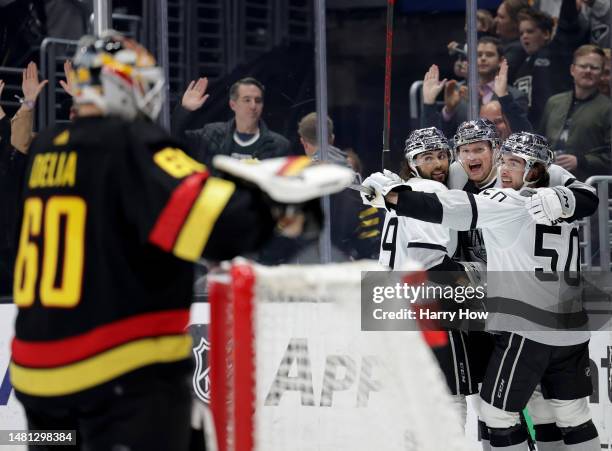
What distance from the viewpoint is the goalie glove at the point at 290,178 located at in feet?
6.07

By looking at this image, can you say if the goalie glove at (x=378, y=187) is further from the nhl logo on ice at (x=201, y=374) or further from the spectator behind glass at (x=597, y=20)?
the spectator behind glass at (x=597, y=20)

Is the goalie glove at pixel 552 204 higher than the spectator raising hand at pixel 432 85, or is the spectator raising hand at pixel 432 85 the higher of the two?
the spectator raising hand at pixel 432 85

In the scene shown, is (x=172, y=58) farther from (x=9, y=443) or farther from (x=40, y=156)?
(x=40, y=156)

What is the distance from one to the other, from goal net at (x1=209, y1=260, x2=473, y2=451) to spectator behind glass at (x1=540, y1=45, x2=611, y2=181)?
315 centimetres

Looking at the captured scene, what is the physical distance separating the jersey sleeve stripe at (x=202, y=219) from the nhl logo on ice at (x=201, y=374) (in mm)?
2910

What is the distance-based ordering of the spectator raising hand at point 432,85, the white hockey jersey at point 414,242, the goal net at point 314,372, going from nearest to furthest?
the goal net at point 314,372, the white hockey jersey at point 414,242, the spectator raising hand at point 432,85

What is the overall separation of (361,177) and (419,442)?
3.27 metres

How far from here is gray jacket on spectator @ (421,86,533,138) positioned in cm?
553

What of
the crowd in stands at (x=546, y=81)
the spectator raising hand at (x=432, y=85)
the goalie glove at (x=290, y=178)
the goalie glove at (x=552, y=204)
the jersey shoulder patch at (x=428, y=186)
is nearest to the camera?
the goalie glove at (x=290, y=178)

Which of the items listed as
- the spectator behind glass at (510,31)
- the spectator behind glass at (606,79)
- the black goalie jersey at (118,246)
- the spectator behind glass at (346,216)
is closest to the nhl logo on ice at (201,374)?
the spectator behind glass at (346,216)

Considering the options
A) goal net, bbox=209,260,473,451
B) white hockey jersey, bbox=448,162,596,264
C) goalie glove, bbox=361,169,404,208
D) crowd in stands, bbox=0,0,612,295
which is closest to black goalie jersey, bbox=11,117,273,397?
goal net, bbox=209,260,473,451

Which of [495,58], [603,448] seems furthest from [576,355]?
[495,58]

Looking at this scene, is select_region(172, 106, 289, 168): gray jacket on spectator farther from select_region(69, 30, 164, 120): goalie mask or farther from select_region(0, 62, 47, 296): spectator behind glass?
select_region(69, 30, 164, 120): goalie mask

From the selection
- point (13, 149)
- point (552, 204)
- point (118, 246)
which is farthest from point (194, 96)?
point (118, 246)
